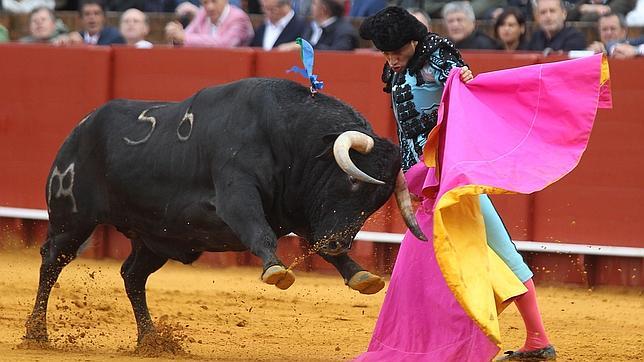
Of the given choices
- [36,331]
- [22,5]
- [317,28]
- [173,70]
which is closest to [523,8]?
[317,28]

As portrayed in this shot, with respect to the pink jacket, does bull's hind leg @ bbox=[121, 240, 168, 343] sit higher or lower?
lower

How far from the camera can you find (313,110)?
546 cm

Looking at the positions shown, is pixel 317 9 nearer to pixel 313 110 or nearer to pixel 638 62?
pixel 638 62

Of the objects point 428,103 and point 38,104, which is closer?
point 428,103

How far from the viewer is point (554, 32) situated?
862 centimetres

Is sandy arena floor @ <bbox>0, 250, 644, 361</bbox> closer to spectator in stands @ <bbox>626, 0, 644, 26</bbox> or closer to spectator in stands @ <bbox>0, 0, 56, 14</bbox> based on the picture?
spectator in stands @ <bbox>626, 0, 644, 26</bbox>

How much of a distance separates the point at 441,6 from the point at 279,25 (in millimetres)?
1237

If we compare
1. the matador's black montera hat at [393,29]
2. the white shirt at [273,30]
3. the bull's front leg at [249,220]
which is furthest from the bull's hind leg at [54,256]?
the white shirt at [273,30]

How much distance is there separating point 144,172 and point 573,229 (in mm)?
3672

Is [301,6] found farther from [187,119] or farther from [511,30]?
[187,119]

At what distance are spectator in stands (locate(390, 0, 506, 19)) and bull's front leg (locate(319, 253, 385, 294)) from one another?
4.42 meters

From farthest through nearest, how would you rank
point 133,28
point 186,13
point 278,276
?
point 186,13, point 133,28, point 278,276

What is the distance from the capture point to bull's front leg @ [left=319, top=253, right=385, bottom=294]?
5.25m

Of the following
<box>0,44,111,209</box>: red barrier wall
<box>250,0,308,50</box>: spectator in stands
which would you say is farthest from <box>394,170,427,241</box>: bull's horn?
<box>0,44,111,209</box>: red barrier wall
